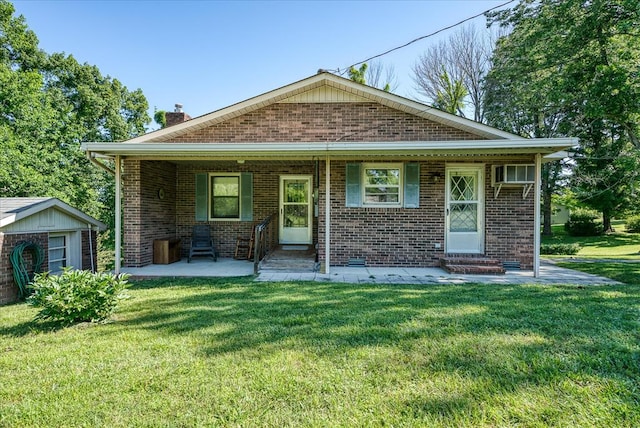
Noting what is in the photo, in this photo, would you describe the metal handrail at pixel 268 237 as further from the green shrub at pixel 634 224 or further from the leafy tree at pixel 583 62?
the green shrub at pixel 634 224

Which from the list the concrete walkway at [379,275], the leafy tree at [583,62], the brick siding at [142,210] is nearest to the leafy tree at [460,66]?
the leafy tree at [583,62]

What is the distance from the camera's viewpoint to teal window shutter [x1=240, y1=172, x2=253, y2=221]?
9.09 meters

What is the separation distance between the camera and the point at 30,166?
14266mm

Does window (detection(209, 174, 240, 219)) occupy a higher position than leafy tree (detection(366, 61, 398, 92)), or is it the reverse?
leafy tree (detection(366, 61, 398, 92))

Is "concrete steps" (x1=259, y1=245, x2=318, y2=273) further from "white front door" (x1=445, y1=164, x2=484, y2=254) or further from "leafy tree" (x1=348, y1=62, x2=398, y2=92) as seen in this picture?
"leafy tree" (x1=348, y1=62, x2=398, y2=92)

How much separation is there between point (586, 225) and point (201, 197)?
2196cm

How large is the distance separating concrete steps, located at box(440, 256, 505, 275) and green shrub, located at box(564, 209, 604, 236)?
16.7 m

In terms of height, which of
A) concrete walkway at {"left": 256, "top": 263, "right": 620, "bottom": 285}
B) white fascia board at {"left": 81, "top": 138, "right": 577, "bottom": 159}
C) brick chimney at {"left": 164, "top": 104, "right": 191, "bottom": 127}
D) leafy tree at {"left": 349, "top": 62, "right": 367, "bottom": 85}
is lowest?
concrete walkway at {"left": 256, "top": 263, "right": 620, "bottom": 285}

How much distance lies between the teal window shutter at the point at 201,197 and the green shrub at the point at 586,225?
2166 centimetres

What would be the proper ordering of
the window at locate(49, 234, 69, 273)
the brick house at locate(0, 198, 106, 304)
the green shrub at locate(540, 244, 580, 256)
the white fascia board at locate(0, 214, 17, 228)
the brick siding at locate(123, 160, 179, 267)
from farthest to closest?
the green shrub at locate(540, 244, 580, 256)
the brick siding at locate(123, 160, 179, 267)
the window at locate(49, 234, 69, 273)
the brick house at locate(0, 198, 106, 304)
the white fascia board at locate(0, 214, 17, 228)

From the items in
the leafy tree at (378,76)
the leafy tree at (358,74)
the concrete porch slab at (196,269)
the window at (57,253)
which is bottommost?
the concrete porch slab at (196,269)

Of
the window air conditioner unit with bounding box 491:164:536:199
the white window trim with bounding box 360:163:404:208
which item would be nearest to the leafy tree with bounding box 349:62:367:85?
the white window trim with bounding box 360:163:404:208

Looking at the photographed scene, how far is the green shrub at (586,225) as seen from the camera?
19.1 meters

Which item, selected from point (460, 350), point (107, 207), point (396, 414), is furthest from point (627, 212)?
point (107, 207)
